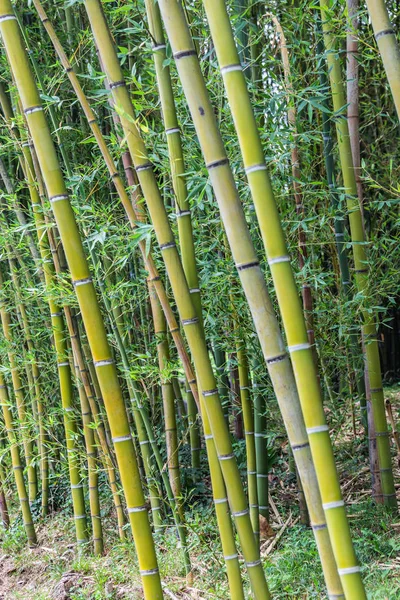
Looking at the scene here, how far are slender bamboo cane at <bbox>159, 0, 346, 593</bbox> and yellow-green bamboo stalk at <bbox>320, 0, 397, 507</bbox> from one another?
171 cm

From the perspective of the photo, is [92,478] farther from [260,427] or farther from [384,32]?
[384,32]

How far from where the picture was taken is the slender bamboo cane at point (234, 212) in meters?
1.50

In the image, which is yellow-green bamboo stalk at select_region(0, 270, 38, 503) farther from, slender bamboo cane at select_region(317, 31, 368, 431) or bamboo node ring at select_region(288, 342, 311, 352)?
bamboo node ring at select_region(288, 342, 311, 352)

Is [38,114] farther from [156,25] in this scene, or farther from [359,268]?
[359,268]

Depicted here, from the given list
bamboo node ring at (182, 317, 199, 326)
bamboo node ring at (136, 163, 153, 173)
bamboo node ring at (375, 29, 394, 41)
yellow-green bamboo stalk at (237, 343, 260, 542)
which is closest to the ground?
yellow-green bamboo stalk at (237, 343, 260, 542)

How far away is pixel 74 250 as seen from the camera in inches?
71.9

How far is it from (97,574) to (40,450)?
1443mm

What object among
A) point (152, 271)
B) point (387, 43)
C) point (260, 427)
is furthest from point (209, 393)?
point (260, 427)

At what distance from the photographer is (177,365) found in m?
3.39

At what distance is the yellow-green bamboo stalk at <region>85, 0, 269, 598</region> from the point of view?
191cm

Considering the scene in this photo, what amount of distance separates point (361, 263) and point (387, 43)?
1.68 metres

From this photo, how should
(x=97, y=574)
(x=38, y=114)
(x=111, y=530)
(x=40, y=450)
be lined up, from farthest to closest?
(x=40, y=450), (x=111, y=530), (x=97, y=574), (x=38, y=114)

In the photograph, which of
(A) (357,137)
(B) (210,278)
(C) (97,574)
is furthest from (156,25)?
(C) (97,574)

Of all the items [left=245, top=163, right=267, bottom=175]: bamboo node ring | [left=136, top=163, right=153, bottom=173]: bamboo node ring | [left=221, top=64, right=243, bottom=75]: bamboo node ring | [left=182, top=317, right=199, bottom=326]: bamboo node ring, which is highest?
[left=221, top=64, right=243, bottom=75]: bamboo node ring
